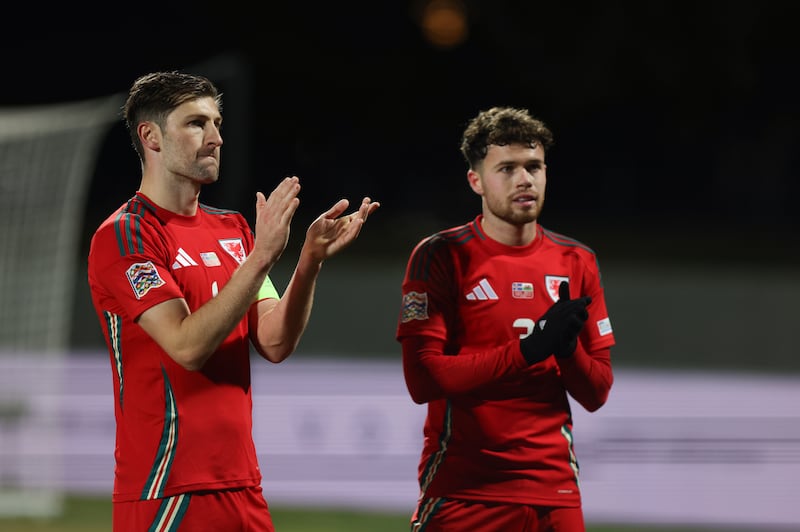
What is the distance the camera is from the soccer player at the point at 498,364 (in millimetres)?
3326

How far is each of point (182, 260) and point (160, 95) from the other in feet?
1.38

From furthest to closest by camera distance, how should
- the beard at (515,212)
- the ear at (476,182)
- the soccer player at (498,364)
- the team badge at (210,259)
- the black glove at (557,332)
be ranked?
the ear at (476,182)
the beard at (515,212)
the soccer player at (498,364)
the black glove at (557,332)
the team badge at (210,259)

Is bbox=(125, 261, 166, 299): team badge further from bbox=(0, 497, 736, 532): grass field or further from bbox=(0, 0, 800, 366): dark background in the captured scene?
bbox=(0, 0, 800, 366): dark background

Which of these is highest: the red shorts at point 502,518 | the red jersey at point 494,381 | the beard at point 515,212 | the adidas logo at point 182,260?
the beard at point 515,212

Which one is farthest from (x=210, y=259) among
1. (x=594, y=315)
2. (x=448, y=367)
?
(x=594, y=315)

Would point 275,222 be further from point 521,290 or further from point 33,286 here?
point 33,286

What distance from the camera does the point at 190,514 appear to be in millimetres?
2812

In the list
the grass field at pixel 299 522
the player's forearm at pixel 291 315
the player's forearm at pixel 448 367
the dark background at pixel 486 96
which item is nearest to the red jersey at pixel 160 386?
the player's forearm at pixel 291 315


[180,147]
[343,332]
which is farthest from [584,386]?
[343,332]

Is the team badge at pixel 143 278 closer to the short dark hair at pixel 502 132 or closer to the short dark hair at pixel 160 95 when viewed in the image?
the short dark hair at pixel 160 95

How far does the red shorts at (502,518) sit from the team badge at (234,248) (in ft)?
3.23

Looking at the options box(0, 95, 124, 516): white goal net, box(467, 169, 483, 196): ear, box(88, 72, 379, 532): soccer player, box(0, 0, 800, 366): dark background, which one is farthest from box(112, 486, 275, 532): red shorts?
box(0, 0, 800, 366): dark background

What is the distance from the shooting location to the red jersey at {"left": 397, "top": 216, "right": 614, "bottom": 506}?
10.9 feet

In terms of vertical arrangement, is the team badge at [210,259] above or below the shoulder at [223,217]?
below
